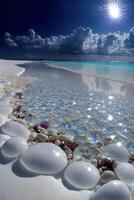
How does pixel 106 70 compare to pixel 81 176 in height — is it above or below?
below

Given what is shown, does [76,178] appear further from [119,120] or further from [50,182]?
[119,120]

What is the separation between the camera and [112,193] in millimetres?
1085

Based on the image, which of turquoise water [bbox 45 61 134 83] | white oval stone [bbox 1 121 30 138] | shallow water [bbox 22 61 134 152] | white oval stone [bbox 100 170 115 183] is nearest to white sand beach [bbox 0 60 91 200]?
white oval stone [bbox 100 170 115 183]

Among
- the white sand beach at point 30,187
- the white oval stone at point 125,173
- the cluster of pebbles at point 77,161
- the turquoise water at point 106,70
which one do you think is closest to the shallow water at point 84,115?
the cluster of pebbles at point 77,161

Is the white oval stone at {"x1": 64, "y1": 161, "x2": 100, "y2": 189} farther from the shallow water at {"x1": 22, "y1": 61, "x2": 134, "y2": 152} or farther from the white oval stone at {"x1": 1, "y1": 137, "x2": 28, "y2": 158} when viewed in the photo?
the shallow water at {"x1": 22, "y1": 61, "x2": 134, "y2": 152}

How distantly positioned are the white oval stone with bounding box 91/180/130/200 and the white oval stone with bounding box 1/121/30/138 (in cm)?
73

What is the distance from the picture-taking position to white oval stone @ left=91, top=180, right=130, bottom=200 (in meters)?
1.08

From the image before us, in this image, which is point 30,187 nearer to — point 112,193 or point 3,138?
point 112,193

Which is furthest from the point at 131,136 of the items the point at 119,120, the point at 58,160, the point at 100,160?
the point at 58,160

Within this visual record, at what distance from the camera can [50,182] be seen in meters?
1.20

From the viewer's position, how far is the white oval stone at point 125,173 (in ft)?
4.19

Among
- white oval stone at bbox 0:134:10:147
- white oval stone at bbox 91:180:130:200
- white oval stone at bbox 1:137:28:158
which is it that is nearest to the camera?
white oval stone at bbox 91:180:130:200

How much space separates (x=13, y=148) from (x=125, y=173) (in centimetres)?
62

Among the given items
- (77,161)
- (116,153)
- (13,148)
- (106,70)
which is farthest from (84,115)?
(106,70)
